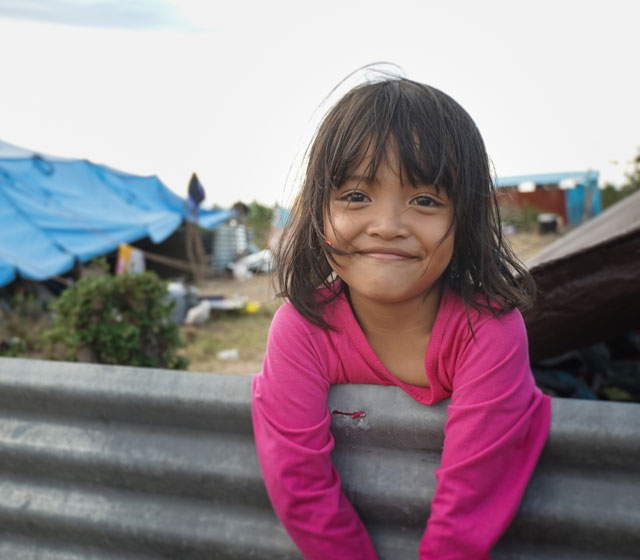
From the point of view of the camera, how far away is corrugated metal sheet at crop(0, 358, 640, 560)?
1.14 m

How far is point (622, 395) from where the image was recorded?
8.68 feet

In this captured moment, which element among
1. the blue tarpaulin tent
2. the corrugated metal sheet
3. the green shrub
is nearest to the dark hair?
the corrugated metal sheet

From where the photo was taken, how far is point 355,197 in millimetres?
1222

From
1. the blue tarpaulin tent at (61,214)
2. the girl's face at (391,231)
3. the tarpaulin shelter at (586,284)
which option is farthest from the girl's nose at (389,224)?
the blue tarpaulin tent at (61,214)

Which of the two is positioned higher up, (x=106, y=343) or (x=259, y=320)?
(x=106, y=343)

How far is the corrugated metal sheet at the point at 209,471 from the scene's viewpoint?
44.9 inches

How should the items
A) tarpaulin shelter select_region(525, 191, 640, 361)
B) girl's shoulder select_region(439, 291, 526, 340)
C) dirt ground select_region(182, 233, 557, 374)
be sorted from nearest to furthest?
girl's shoulder select_region(439, 291, 526, 340)
tarpaulin shelter select_region(525, 191, 640, 361)
dirt ground select_region(182, 233, 557, 374)

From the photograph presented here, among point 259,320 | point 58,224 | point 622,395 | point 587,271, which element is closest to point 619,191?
point 259,320

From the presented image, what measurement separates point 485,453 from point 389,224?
0.46 metres

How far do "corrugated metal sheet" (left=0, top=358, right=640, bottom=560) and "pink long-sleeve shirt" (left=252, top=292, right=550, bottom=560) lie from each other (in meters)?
0.06

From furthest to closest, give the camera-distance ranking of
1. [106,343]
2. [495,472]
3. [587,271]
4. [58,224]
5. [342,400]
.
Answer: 1. [58,224]
2. [106,343]
3. [587,271]
4. [342,400]
5. [495,472]

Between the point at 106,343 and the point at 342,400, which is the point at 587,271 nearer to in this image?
the point at 342,400

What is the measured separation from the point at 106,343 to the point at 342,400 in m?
3.07

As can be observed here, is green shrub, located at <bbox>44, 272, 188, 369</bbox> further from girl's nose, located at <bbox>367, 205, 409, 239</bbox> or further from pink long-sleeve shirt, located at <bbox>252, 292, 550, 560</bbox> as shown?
girl's nose, located at <bbox>367, 205, 409, 239</bbox>
